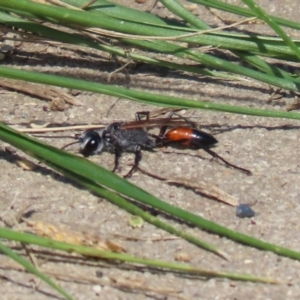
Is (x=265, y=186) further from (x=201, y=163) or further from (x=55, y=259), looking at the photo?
(x=55, y=259)

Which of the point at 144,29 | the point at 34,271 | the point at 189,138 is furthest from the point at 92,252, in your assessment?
the point at 144,29

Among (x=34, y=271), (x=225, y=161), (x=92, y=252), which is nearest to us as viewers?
(x=34, y=271)

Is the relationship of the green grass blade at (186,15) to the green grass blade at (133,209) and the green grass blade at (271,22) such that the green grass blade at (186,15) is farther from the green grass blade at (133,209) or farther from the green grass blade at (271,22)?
the green grass blade at (133,209)

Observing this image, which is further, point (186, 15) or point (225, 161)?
point (186, 15)

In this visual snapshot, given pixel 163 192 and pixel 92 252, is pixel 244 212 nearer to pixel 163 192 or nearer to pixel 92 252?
pixel 163 192

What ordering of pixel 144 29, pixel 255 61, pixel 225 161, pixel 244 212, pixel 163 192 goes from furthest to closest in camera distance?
pixel 255 61 < pixel 144 29 < pixel 225 161 < pixel 163 192 < pixel 244 212

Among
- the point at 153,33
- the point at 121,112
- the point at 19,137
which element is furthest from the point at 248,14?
the point at 19,137

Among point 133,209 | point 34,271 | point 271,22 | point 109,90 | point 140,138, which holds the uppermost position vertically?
point 271,22

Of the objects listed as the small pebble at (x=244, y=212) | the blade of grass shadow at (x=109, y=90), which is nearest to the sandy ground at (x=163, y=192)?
the small pebble at (x=244, y=212)
